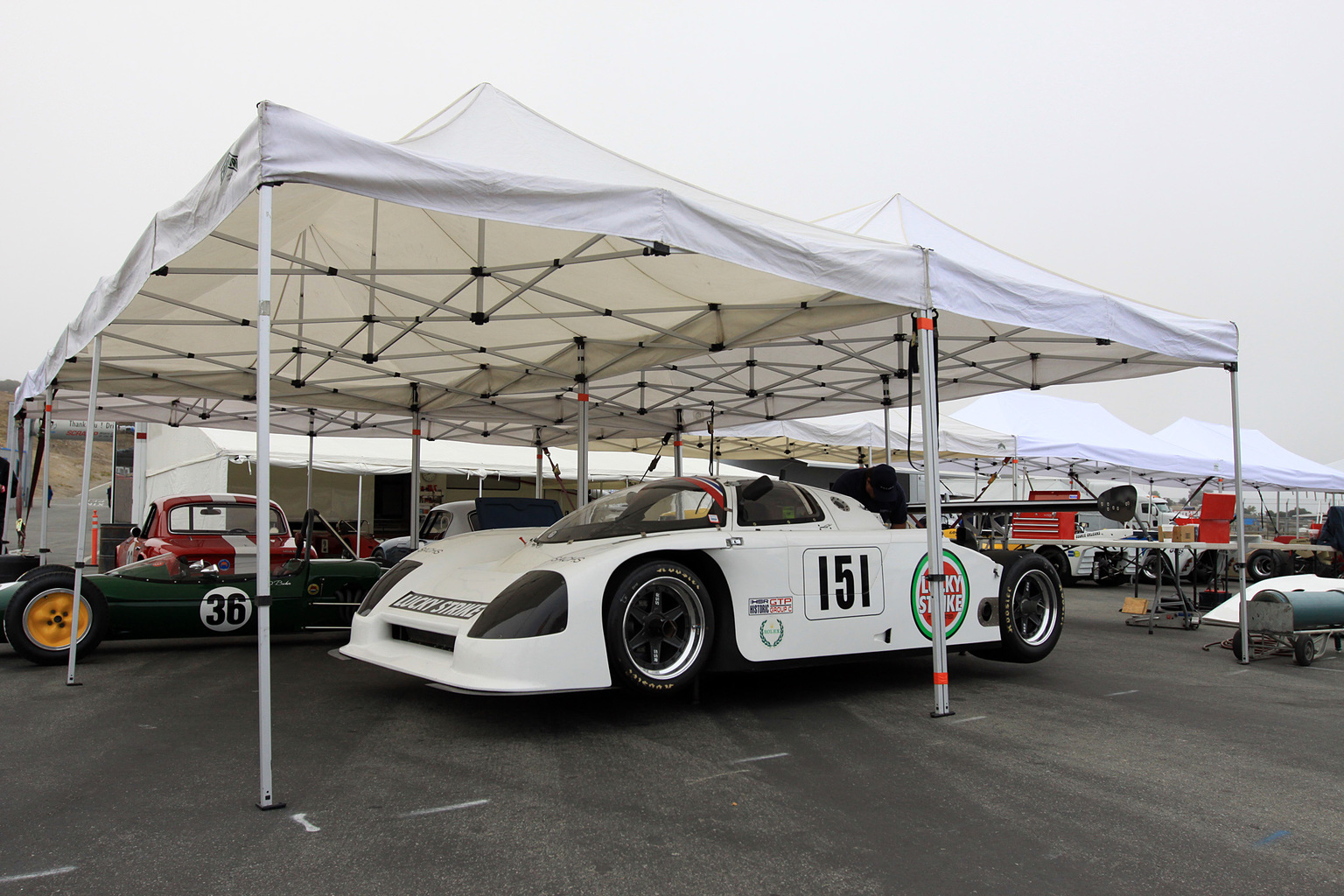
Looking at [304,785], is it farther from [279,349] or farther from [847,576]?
[279,349]

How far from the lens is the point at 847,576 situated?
533 cm

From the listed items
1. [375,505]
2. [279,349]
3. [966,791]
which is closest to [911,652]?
[966,791]

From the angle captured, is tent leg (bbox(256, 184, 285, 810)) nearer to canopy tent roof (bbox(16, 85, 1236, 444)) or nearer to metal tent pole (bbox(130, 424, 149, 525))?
canopy tent roof (bbox(16, 85, 1236, 444))

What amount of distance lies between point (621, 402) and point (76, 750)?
905 centimetres

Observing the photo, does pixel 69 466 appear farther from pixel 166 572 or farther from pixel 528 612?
pixel 528 612

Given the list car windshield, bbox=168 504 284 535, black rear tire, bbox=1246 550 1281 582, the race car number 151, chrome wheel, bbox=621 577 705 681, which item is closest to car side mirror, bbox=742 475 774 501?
the race car number 151

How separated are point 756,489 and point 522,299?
3667mm

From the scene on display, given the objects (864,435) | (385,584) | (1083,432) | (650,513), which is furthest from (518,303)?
(1083,432)

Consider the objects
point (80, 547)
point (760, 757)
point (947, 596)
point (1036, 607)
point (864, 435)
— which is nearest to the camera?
point (760, 757)

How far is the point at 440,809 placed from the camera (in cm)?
Result: 329

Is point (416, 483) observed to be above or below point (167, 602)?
above

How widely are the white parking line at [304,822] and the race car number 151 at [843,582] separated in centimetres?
289

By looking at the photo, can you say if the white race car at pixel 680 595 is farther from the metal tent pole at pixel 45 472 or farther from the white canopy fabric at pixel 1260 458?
the white canopy fabric at pixel 1260 458

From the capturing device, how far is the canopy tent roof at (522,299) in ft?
14.5
